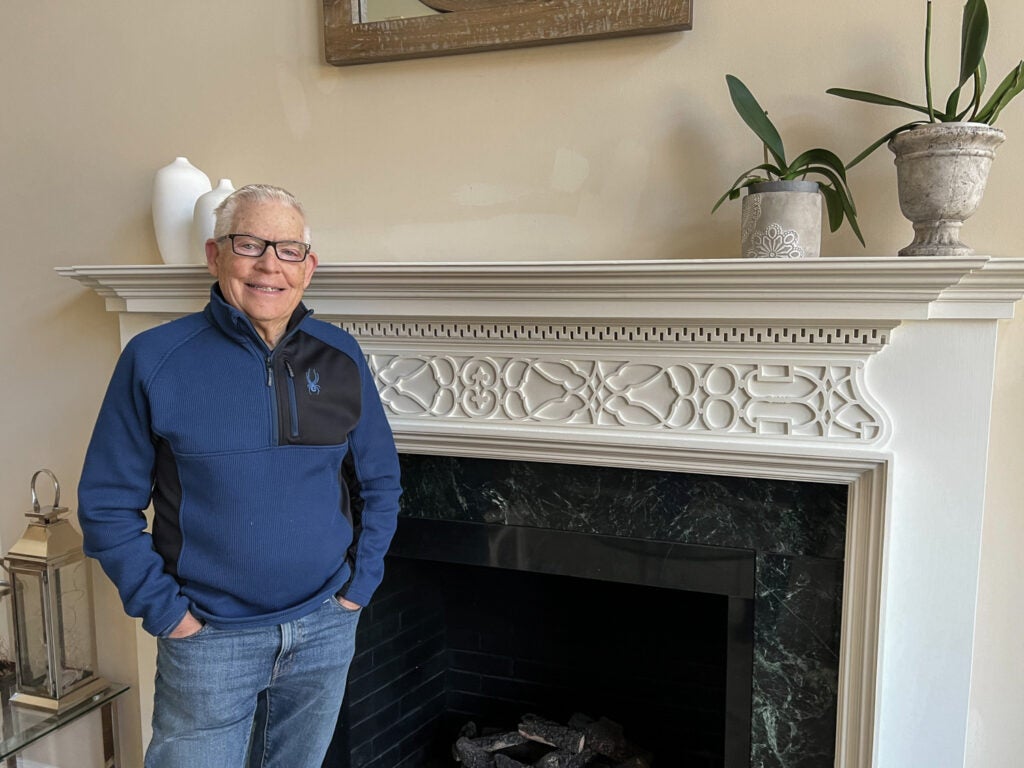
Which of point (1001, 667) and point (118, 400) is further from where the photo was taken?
point (1001, 667)

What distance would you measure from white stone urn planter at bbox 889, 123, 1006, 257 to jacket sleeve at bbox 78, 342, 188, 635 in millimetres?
1218

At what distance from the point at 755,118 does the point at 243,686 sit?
4.17 ft

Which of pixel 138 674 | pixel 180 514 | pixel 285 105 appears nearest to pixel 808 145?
pixel 285 105

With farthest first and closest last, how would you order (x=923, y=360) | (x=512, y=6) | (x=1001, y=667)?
(x=512, y=6), (x=1001, y=667), (x=923, y=360)

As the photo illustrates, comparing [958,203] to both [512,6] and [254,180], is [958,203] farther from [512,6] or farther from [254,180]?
[254,180]

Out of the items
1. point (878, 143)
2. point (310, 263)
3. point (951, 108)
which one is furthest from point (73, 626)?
point (951, 108)

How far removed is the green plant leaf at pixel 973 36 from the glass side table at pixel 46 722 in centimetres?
223

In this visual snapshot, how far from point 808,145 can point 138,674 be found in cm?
197

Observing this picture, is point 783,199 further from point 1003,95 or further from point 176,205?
point 176,205

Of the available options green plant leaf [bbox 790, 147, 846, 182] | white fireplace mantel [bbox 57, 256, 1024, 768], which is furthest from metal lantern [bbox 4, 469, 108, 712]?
green plant leaf [bbox 790, 147, 846, 182]

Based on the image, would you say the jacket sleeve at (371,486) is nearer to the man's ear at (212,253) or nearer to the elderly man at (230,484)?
the elderly man at (230,484)

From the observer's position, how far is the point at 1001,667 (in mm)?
1382

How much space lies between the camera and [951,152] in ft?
3.76

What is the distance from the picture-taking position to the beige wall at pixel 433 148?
1349 mm
